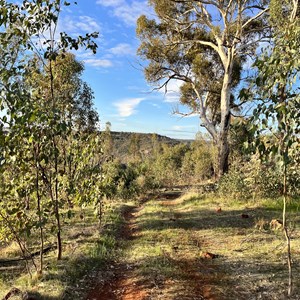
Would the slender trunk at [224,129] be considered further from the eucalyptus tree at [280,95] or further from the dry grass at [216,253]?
the eucalyptus tree at [280,95]

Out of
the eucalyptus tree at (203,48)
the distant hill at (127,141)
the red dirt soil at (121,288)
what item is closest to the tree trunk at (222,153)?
the eucalyptus tree at (203,48)

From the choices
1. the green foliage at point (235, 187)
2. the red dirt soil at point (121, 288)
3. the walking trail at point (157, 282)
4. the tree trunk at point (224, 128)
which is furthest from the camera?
the tree trunk at point (224, 128)

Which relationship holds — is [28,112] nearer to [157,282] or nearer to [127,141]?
[157,282]

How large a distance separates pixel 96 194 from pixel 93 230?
107 centimetres

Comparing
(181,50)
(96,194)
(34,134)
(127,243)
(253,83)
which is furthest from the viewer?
(181,50)

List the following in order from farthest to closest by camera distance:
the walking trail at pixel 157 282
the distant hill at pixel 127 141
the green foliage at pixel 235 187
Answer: the distant hill at pixel 127 141
the green foliage at pixel 235 187
the walking trail at pixel 157 282

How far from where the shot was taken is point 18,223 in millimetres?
5293

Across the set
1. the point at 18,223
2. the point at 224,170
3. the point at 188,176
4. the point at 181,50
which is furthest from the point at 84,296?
the point at 188,176

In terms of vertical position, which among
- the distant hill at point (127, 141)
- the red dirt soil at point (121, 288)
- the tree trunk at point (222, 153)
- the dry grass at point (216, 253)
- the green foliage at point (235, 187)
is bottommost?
the red dirt soil at point (121, 288)

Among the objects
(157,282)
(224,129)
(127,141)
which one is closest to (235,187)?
(224,129)

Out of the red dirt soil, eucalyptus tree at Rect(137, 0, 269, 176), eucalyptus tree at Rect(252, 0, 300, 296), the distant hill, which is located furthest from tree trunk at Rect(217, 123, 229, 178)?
the distant hill

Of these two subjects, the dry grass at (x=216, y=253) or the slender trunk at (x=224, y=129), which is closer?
the dry grass at (x=216, y=253)

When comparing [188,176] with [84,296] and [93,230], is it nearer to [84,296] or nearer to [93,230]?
[93,230]

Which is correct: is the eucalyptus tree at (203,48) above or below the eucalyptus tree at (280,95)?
above
